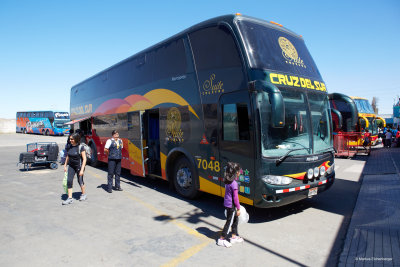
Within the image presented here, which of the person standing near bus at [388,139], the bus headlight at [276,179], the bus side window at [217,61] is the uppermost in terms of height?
the bus side window at [217,61]

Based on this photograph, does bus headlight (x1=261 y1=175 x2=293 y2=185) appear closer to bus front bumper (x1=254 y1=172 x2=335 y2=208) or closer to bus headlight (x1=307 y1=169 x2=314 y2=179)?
bus front bumper (x1=254 y1=172 x2=335 y2=208)

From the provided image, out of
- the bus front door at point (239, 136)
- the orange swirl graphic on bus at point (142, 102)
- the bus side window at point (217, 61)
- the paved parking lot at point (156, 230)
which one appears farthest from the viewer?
the orange swirl graphic on bus at point (142, 102)

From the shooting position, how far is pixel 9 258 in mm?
3807

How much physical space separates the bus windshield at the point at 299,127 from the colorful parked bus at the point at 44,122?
1592 inches

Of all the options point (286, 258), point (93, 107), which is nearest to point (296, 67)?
point (286, 258)

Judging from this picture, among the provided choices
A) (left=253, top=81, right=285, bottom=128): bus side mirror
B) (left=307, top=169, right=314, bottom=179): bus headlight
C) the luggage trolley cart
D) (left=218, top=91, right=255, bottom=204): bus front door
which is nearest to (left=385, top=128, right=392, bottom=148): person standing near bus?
(left=307, top=169, right=314, bottom=179): bus headlight

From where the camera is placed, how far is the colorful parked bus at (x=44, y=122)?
1550 inches

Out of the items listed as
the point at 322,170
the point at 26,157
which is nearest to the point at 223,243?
the point at 322,170

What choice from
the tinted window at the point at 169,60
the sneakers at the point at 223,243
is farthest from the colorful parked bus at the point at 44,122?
the sneakers at the point at 223,243

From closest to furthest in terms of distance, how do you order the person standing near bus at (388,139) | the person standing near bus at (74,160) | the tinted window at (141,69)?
the person standing near bus at (74,160) → the tinted window at (141,69) → the person standing near bus at (388,139)

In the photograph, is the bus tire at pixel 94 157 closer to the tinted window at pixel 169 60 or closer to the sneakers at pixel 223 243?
the tinted window at pixel 169 60

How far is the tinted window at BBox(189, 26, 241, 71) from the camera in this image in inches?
205

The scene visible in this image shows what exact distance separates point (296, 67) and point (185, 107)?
105 inches

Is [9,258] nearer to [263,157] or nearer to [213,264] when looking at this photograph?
[213,264]
